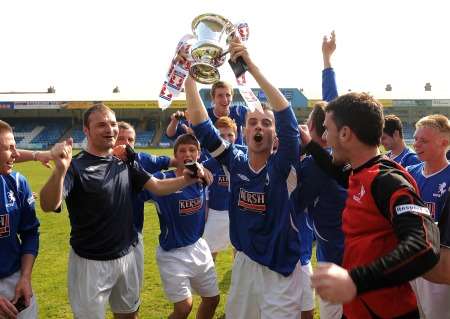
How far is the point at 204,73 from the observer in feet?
11.0

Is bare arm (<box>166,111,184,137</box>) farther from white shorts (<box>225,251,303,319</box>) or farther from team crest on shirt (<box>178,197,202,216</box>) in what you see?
white shorts (<box>225,251,303,319</box>)

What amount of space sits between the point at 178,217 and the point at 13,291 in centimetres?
171

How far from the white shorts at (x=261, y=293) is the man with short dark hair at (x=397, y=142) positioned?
3000mm

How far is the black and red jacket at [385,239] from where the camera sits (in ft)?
5.70

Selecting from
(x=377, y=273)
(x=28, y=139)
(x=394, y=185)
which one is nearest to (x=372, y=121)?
(x=394, y=185)

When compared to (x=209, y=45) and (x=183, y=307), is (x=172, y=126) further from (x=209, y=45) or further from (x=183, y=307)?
(x=209, y=45)

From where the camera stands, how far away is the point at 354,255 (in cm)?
229

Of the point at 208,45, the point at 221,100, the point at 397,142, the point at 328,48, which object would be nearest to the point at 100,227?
the point at 208,45

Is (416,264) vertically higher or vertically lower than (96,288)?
higher

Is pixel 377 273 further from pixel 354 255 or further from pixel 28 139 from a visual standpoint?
A: pixel 28 139

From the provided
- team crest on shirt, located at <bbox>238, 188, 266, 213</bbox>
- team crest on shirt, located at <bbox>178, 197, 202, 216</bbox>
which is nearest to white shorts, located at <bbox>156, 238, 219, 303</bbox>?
team crest on shirt, located at <bbox>178, 197, 202, 216</bbox>

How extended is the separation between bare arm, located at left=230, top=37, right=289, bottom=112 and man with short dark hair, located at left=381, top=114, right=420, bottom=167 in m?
3.26

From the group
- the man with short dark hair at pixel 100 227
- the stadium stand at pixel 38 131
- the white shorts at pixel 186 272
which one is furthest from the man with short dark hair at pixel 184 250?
the stadium stand at pixel 38 131

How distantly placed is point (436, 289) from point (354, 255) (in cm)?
174
